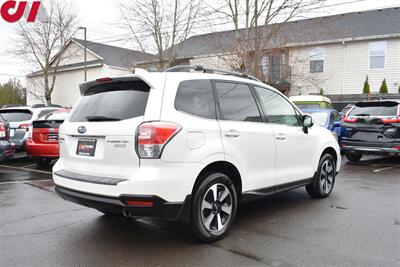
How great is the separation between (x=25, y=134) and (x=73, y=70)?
2595cm

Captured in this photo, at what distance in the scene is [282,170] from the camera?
513cm

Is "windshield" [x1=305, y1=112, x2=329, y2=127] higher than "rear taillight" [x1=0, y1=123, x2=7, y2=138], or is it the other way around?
"windshield" [x1=305, y1=112, x2=329, y2=127]

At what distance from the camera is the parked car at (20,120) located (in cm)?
1012

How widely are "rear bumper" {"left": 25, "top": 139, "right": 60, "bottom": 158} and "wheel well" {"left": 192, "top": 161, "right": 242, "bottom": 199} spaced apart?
5.79 m

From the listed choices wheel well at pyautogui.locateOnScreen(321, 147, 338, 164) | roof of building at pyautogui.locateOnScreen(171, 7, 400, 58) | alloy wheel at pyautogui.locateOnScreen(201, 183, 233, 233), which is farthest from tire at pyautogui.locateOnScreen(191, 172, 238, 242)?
roof of building at pyautogui.locateOnScreen(171, 7, 400, 58)

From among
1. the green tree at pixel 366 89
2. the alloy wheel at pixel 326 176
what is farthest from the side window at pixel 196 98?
the green tree at pixel 366 89

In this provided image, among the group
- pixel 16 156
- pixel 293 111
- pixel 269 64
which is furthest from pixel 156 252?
pixel 269 64

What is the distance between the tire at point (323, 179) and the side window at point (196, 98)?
99.8 inches

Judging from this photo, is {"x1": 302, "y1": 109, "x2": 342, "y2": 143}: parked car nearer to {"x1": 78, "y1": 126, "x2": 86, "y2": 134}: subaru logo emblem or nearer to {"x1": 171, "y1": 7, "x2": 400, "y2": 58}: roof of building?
{"x1": 78, "y1": 126, "x2": 86, "y2": 134}: subaru logo emblem

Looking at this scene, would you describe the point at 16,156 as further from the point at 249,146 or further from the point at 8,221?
the point at 249,146

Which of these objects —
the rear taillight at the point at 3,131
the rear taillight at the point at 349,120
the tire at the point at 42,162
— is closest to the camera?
the rear taillight at the point at 3,131

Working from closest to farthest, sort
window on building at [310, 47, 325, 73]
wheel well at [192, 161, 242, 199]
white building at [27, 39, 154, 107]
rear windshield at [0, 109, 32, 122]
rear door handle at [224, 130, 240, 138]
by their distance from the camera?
1. wheel well at [192, 161, 242, 199]
2. rear door handle at [224, 130, 240, 138]
3. rear windshield at [0, 109, 32, 122]
4. window on building at [310, 47, 325, 73]
5. white building at [27, 39, 154, 107]

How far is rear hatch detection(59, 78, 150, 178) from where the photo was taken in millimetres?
3746

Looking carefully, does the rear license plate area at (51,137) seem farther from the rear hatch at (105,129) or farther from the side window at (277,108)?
the side window at (277,108)
